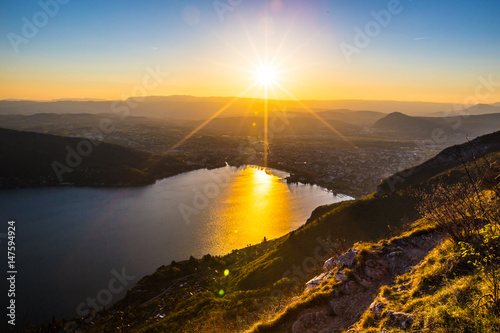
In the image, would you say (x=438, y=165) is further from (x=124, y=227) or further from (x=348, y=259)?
(x=124, y=227)

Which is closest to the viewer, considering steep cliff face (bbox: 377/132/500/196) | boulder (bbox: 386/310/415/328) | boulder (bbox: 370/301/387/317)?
boulder (bbox: 386/310/415/328)

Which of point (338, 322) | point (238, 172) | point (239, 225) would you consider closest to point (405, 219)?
point (338, 322)

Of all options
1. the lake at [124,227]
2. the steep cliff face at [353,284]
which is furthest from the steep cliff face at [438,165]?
the steep cliff face at [353,284]

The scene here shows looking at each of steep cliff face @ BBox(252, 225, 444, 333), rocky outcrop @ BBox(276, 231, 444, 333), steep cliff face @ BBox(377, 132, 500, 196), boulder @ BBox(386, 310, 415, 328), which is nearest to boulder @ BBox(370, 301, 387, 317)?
rocky outcrop @ BBox(276, 231, 444, 333)

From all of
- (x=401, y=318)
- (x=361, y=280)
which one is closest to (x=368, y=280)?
(x=361, y=280)

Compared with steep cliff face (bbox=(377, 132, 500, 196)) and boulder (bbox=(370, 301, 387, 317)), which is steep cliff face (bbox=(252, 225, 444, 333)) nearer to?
boulder (bbox=(370, 301, 387, 317))

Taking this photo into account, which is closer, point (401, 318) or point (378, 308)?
point (401, 318)

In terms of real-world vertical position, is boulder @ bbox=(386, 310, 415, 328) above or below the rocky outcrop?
above

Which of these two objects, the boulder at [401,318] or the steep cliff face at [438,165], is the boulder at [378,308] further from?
the steep cliff face at [438,165]

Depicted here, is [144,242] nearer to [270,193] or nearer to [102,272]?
[102,272]

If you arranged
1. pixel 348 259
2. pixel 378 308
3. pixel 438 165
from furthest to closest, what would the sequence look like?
pixel 438 165, pixel 348 259, pixel 378 308
